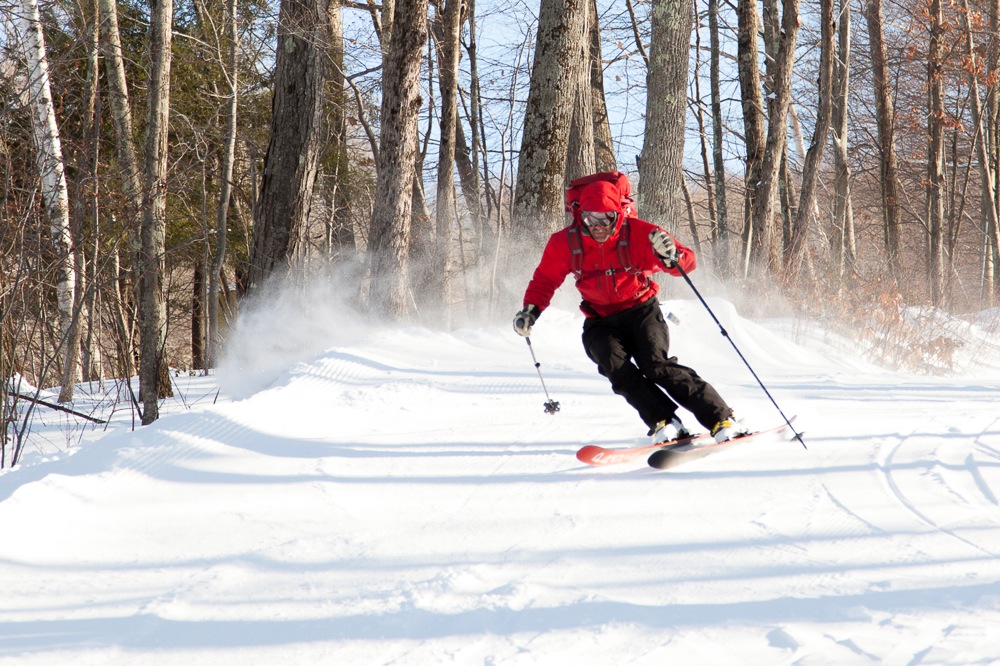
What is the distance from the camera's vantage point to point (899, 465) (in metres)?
4.08

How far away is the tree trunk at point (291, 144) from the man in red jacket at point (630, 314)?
5.55 meters

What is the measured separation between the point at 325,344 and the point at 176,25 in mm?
11167

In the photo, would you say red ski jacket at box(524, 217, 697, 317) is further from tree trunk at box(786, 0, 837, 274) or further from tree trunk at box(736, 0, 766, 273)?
tree trunk at box(736, 0, 766, 273)

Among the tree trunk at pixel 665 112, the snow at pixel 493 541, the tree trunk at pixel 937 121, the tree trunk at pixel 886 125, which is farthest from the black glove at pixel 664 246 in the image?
the tree trunk at pixel 886 125

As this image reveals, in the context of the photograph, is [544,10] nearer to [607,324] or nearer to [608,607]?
[607,324]

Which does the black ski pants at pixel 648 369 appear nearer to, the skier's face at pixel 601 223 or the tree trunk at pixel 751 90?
the skier's face at pixel 601 223

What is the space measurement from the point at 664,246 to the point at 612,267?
0.39m

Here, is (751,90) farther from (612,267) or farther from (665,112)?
(612,267)

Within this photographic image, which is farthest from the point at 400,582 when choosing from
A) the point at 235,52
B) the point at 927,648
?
the point at 235,52

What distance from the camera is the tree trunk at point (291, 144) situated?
947 cm

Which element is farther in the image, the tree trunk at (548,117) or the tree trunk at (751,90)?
the tree trunk at (751,90)

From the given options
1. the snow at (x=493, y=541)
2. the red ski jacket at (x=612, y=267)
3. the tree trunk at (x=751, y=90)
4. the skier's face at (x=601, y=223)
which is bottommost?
the snow at (x=493, y=541)

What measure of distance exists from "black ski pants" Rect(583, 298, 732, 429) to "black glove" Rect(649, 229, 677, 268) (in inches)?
17.6

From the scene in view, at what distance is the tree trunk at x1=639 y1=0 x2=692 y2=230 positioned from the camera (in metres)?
10.4
